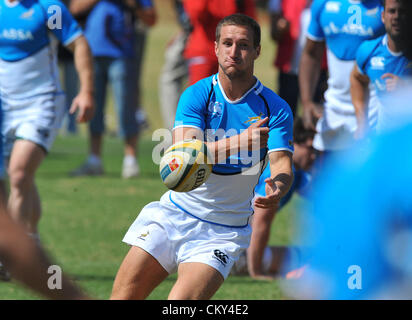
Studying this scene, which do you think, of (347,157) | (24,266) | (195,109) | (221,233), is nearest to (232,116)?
(195,109)

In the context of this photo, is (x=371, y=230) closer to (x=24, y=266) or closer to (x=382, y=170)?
(x=382, y=170)

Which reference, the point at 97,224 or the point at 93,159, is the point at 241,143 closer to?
the point at 97,224

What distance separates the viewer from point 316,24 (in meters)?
6.71

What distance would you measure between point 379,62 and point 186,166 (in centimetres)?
241

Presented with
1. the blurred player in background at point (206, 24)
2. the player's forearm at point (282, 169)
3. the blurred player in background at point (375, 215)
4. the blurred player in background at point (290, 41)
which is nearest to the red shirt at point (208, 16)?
the blurred player in background at point (206, 24)

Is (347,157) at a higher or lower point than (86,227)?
higher

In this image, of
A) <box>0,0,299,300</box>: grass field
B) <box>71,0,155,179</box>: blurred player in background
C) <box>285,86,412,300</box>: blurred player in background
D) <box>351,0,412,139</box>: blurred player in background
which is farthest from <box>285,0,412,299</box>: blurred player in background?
<box>71,0,155,179</box>: blurred player in background

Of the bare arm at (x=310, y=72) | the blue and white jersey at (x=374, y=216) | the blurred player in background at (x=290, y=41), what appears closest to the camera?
the blue and white jersey at (x=374, y=216)

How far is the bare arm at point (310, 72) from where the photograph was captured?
679 cm

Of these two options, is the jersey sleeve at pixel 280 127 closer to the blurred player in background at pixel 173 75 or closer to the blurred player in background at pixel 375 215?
the blurred player in background at pixel 375 215

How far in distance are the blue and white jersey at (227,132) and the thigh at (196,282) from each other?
33cm

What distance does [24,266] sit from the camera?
2969mm

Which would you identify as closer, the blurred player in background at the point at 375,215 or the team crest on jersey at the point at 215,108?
the blurred player in background at the point at 375,215

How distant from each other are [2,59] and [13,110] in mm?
431
